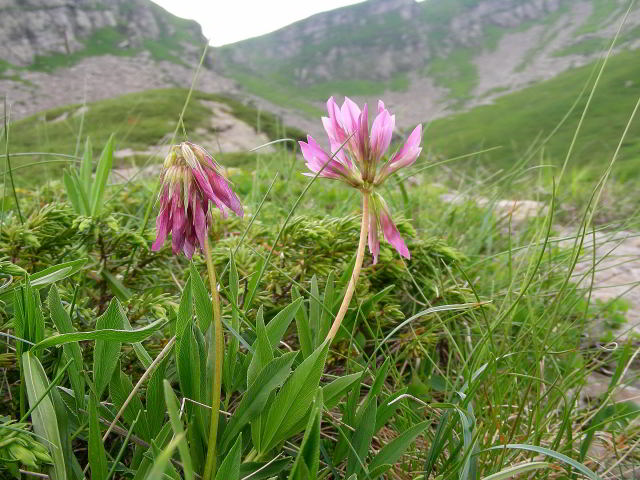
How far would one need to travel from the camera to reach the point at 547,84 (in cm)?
7444

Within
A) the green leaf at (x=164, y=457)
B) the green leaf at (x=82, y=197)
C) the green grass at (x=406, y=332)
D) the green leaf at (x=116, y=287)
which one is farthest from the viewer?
the green leaf at (x=82, y=197)

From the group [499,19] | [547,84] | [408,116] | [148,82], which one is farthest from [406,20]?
[148,82]

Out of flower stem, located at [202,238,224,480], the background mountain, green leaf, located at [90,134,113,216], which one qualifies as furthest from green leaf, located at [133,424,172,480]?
the background mountain

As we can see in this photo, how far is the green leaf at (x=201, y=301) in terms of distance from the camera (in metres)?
1.11

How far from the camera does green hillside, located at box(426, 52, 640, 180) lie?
44.6m

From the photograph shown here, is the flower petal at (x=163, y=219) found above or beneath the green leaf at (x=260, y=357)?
above

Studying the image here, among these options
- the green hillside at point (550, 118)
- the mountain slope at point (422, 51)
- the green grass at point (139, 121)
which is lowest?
the green hillside at point (550, 118)

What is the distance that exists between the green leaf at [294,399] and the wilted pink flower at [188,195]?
0.33 metres

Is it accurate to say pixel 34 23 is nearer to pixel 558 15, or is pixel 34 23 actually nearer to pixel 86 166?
pixel 86 166

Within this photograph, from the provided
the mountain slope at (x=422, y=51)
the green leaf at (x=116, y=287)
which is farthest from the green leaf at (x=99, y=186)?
the mountain slope at (x=422, y=51)

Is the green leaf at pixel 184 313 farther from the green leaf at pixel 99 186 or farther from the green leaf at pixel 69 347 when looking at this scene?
the green leaf at pixel 99 186

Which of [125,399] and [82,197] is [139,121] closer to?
[82,197]

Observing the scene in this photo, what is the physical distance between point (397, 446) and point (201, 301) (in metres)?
0.58

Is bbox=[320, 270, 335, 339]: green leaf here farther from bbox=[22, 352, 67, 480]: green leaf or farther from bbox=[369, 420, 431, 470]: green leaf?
bbox=[22, 352, 67, 480]: green leaf
